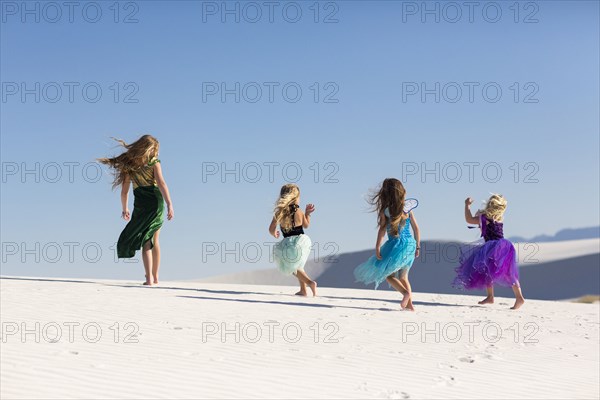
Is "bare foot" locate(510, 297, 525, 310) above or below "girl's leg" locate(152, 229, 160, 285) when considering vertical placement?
below

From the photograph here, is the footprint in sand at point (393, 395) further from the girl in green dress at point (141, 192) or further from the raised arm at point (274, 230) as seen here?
the girl in green dress at point (141, 192)

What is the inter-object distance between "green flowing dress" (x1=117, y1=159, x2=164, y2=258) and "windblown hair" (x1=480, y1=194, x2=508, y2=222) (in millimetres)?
5036

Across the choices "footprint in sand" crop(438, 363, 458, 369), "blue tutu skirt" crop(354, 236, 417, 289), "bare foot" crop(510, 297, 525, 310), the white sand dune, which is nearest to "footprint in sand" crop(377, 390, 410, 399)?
the white sand dune

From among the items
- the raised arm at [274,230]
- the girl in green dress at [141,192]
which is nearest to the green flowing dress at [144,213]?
the girl in green dress at [141,192]

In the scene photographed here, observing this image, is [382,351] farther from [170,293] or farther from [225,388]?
[170,293]

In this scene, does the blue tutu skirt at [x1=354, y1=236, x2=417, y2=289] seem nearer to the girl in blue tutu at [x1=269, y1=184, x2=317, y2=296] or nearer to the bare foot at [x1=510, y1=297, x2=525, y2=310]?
the girl in blue tutu at [x1=269, y1=184, x2=317, y2=296]

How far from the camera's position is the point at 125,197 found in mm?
11477

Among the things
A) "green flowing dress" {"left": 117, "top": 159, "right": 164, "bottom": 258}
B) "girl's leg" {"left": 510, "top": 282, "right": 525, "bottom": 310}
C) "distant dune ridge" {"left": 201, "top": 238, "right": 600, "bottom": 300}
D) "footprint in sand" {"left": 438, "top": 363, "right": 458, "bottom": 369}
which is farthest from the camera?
Result: "distant dune ridge" {"left": 201, "top": 238, "right": 600, "bottom": 300}

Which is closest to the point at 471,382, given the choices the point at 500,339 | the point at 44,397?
the point at 500,339

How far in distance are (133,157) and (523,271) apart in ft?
102

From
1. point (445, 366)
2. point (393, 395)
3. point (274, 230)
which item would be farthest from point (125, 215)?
point (393, 395)

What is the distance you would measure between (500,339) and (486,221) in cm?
289

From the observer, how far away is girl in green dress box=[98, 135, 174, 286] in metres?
11.3

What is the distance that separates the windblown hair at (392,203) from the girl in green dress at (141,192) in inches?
128
